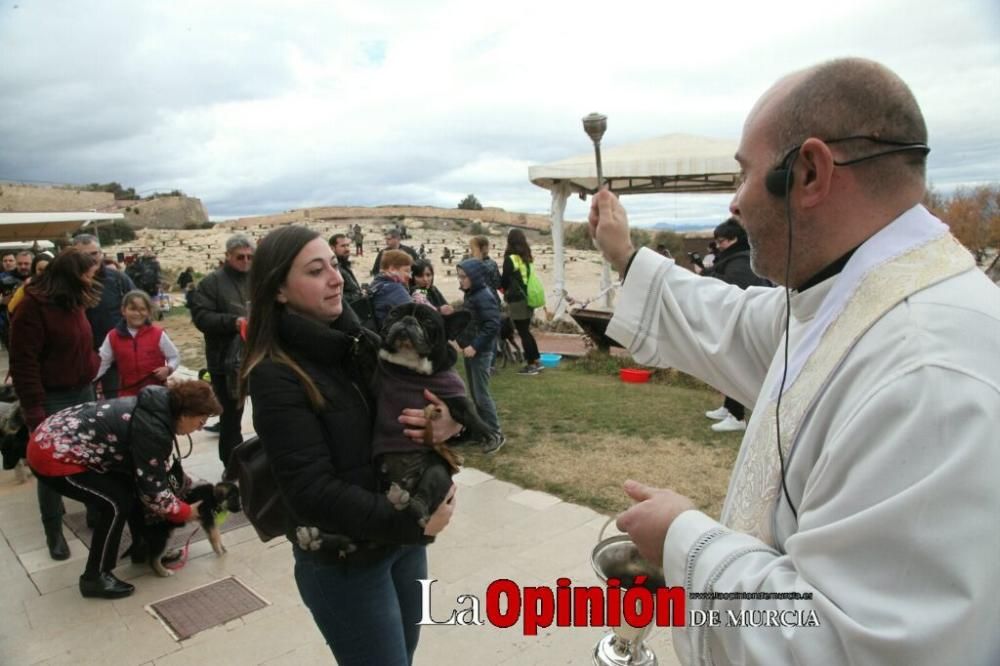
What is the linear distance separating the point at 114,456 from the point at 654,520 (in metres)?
3.67

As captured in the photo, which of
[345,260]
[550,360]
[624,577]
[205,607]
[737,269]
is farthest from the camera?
[550,360]

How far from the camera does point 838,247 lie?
1.35 m

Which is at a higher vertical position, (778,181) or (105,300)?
(778,181)

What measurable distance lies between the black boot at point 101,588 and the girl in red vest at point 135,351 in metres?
1.78

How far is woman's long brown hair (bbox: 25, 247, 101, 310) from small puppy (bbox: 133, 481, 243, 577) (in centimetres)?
159

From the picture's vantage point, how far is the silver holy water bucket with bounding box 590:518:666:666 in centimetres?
169

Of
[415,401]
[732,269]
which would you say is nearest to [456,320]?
[415,401]

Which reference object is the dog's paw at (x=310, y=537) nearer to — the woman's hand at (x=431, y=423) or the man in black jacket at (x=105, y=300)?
the woman's hand at (x=431, y=423)

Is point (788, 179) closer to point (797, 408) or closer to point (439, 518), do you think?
point (797, 408)

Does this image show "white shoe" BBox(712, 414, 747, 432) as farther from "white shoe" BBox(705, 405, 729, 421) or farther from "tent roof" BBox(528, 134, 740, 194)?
"tent roof" BBox(528, 134, 740, 194)

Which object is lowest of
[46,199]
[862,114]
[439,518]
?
[439,518]

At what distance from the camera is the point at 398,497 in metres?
1.94

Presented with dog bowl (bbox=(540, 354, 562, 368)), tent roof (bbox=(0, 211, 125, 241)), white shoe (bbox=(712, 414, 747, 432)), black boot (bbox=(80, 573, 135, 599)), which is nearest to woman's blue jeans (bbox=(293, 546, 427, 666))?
black boot (bbox=(80, 573, 135, 599))

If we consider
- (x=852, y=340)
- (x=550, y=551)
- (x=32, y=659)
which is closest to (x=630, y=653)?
(x=852, y=340)
